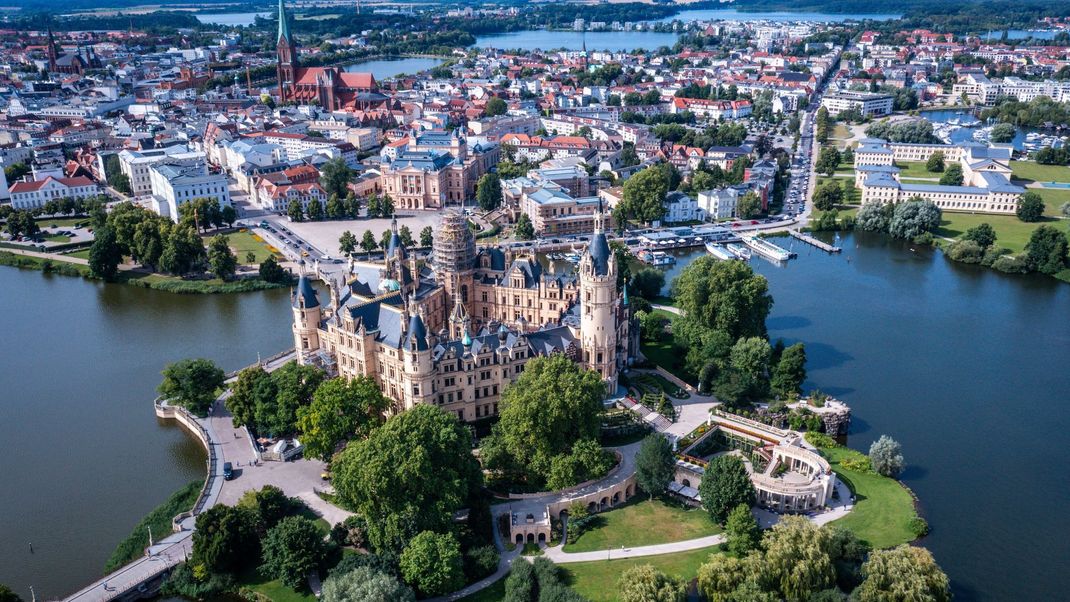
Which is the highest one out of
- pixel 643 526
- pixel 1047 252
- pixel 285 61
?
pixel 285 61

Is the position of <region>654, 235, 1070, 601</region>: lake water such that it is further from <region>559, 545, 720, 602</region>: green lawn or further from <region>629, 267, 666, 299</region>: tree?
<region>559, 545, 720, 602</region>: green lawn

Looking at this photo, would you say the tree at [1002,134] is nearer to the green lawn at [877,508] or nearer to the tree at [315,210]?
the green lawn at [877,508]

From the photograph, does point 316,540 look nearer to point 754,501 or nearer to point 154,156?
point 754,501

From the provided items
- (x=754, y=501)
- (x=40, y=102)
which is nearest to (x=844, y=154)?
(x=754, y=501)

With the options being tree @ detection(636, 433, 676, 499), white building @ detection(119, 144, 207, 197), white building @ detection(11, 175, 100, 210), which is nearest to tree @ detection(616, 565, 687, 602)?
tree @ detection(636, 433, 676, 499)

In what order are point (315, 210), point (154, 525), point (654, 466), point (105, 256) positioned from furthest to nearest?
point (315, 210) → point (105, 256) → point (654, 466) → point (154, 525)

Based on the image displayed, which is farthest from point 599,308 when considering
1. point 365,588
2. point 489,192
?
point 489,192

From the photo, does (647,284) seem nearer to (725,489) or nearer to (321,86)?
(725,489)
